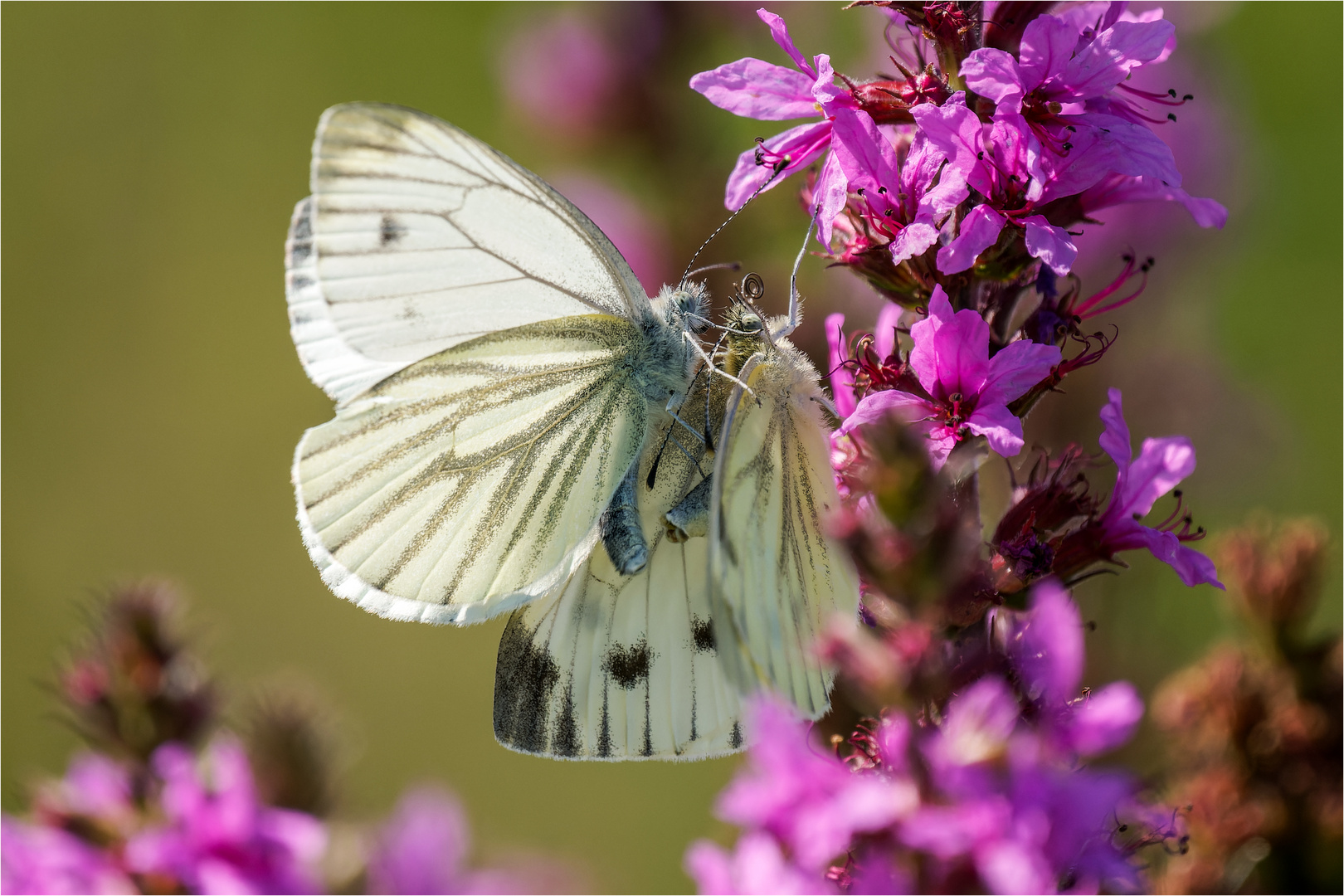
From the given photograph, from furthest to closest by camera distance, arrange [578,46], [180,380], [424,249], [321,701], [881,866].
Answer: [180,380] < [578,46] < [321,701] < [424,249] < [881,866]

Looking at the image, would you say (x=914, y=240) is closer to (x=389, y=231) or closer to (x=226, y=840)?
(x=389, y=231)

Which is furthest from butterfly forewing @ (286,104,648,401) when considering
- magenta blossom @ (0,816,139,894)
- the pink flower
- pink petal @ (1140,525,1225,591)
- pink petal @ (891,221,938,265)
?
the pink flower

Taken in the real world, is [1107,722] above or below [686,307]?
below

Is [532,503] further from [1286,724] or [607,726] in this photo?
[1286,724]

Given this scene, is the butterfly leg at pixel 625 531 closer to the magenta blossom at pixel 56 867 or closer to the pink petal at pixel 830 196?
the pink petal at pixel 830 196

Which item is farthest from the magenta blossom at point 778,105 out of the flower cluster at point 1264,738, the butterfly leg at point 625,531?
the flower cluster at point 1264,738

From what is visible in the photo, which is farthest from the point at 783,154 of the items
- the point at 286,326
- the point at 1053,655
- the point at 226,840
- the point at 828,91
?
the point at 286,326

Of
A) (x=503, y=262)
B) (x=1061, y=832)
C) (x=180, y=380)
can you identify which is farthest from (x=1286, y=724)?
(x=180, y=380)
